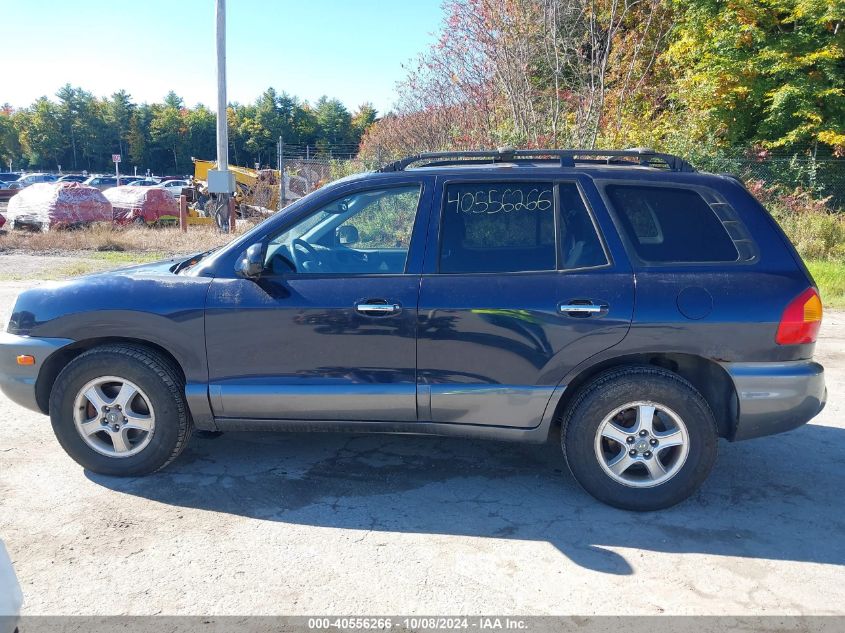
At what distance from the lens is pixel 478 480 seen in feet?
13.9

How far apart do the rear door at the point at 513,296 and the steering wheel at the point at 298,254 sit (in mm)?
692

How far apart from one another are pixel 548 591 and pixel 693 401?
1.34 m

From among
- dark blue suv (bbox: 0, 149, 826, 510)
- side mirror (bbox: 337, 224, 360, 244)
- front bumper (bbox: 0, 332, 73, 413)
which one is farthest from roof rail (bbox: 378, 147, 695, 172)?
front bumper (bbox: 0, 332, 73, 413)

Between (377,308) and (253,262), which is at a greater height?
(253,262)

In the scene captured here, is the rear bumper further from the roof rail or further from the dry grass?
the dry grass

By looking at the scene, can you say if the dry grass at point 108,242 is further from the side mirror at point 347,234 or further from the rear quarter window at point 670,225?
the rear quarter window at point 670,225

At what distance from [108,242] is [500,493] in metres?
14.7

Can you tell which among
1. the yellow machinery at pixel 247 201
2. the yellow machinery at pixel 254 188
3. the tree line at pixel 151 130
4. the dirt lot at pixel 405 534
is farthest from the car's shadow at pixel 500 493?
the tree line at pixel 151 130

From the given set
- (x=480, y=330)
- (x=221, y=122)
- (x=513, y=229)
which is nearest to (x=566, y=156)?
(x=513, y=229)

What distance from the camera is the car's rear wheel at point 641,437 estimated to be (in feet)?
12.3

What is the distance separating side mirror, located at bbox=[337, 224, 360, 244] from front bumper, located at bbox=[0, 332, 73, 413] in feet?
5.59

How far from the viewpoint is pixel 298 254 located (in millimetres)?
4129

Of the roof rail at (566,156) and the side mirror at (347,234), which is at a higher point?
the roof rail at (566,156)

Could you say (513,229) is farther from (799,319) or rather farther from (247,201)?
(247,201)
